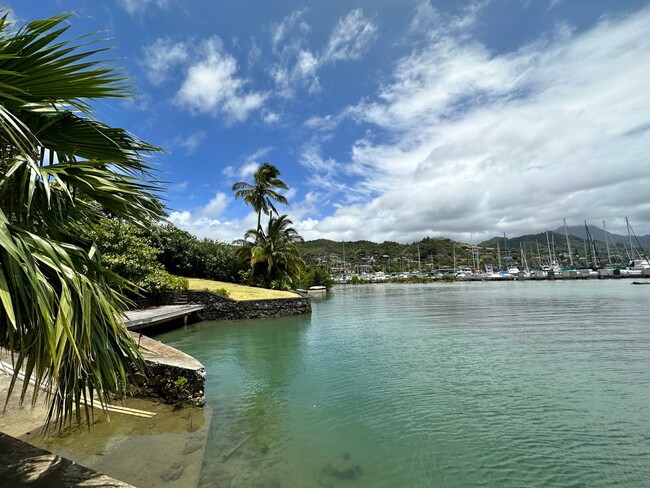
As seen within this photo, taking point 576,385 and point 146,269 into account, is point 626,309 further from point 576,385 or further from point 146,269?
point 146,269

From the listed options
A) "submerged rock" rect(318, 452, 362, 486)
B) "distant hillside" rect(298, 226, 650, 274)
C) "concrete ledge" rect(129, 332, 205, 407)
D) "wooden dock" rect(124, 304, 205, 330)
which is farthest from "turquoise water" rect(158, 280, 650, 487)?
"distant hillside" rect(298, 226, 650, 274)

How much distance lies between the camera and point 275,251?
29.2 m

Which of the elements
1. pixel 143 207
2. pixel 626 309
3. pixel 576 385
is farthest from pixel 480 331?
pixel 143 207

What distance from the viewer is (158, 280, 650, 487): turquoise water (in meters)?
4.66

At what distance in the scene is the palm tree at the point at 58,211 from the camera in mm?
2113

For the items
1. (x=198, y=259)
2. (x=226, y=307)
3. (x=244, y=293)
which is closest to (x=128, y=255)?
(x=226, y=307)

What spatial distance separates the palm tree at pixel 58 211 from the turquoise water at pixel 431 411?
9.15 ft

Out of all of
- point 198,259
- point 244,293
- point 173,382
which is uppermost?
point 198,259

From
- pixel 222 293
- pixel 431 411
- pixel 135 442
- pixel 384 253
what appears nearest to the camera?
pixel 135 442

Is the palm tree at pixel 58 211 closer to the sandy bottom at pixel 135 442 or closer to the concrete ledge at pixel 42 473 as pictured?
the concrete ledge at pixel 42 473

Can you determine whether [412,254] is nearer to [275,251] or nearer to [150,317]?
[275,251]

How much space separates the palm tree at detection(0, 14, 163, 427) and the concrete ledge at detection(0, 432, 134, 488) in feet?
2.01

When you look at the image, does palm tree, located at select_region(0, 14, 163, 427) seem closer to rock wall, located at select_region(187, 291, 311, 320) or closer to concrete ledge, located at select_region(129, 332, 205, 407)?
concrete ledge, located at select_region(129, 332, 205, 407)

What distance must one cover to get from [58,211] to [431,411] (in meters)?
6.56
